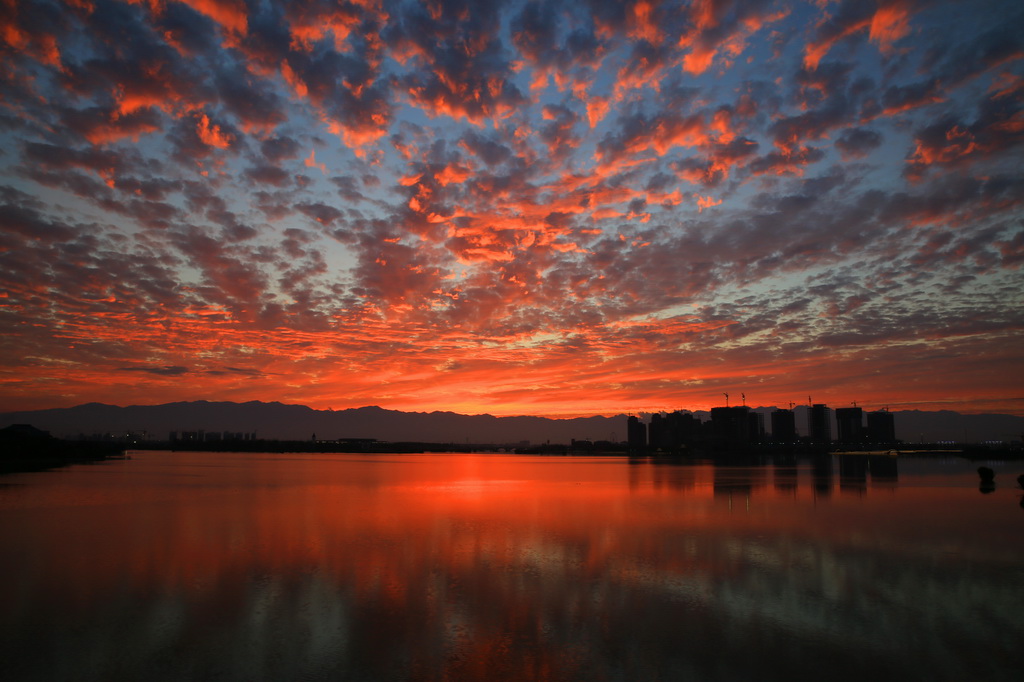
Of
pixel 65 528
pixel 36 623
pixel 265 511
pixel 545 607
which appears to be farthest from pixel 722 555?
pixel 65 528

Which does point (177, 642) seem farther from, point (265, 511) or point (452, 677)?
point (265, 511)

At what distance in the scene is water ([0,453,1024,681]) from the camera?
38.2 feet

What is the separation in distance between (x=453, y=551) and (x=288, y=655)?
36.0 ft

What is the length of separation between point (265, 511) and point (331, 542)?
1233 cm

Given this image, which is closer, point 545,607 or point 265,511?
point 545,607

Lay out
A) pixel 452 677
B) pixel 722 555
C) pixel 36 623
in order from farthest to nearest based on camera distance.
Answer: pixel 722 555
pixel 36 623
pixel 452 677

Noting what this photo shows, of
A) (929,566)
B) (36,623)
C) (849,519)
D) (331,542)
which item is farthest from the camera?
(849,519)

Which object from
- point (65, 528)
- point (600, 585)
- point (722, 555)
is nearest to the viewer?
point (600, 585)

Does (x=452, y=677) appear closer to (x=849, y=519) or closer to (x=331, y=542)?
(x=331, y=542)

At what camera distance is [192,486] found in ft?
174

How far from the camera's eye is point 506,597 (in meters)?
16.1

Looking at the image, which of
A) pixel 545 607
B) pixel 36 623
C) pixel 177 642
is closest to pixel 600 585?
pixel 545 607

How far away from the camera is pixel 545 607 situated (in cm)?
1516

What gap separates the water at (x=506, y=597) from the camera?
38.2 ft
